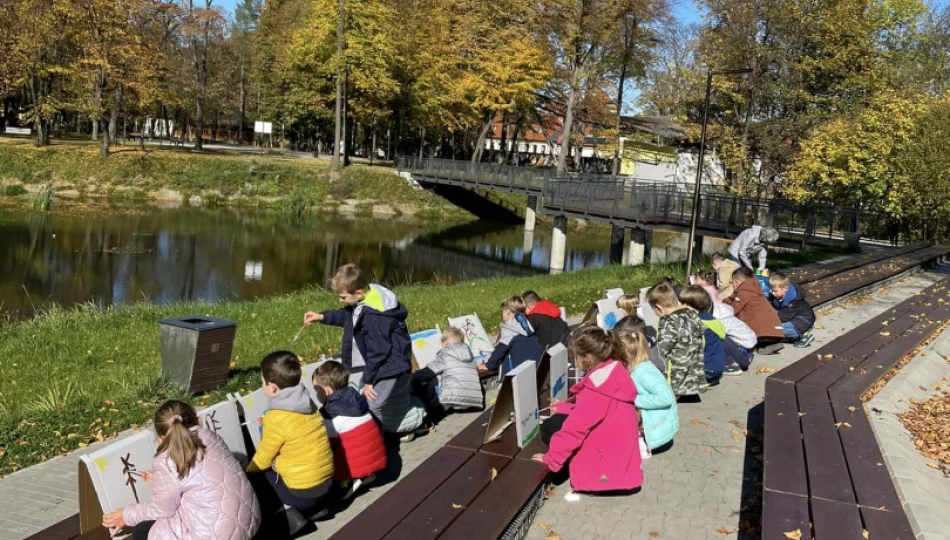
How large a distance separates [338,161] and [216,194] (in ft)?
25.0

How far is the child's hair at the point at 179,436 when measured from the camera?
13.2ft

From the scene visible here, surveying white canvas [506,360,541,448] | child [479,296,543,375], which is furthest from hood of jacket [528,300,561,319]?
white canvas [506,360,541,448]

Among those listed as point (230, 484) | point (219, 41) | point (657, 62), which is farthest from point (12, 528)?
point (219, 41)

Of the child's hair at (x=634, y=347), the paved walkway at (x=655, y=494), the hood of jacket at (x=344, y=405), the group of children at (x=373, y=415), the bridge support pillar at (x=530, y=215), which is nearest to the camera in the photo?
the group of children at (x=373, y=415)

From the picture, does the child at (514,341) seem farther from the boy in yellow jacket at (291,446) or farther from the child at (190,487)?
the child at (190,487)

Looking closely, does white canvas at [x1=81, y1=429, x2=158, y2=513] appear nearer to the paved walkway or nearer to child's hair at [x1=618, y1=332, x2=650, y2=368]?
the paved walkway

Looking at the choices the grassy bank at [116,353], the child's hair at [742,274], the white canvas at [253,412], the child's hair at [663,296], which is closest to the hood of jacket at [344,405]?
the white canvas at [253,412]

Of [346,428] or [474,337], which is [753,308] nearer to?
[474,337]

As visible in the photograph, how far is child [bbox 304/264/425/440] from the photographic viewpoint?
6.28m

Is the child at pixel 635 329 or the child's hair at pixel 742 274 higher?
the child's hair at pixel 742 274

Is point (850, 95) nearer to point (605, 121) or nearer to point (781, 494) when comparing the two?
point (605, 121)

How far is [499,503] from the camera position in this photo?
4.88m

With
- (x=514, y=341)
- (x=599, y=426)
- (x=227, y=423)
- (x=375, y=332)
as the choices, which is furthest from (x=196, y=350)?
(x=599, y=426)

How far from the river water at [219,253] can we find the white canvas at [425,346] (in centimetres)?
1111
